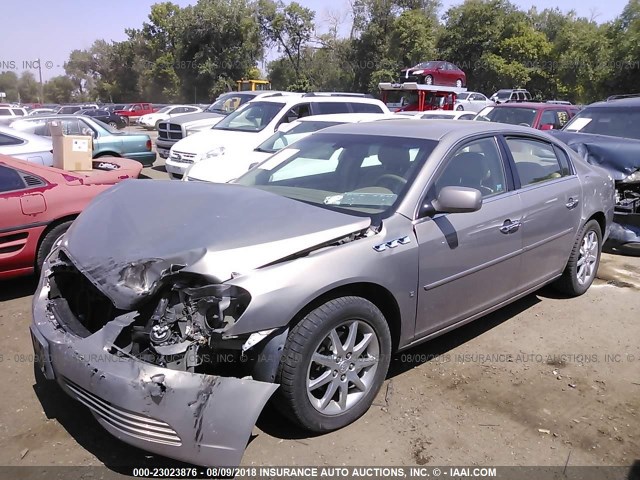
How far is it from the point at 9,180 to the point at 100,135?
20.7 ft

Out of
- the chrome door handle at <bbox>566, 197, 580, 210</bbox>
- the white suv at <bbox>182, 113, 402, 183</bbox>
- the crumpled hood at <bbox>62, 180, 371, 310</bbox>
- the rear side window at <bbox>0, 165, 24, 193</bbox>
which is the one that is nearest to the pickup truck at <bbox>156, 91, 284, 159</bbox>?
the white suv at <bbox>182, 113, 402, 183</bbox>

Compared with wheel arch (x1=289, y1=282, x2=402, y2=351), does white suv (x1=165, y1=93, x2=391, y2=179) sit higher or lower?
higher

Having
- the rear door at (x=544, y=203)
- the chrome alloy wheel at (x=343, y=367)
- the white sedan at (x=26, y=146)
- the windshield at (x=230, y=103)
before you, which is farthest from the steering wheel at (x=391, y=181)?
the windshield at (x=230, y=103)

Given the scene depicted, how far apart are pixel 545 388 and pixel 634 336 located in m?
1.35

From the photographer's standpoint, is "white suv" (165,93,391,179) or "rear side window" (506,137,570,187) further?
"white suv" (165,93,391,179)

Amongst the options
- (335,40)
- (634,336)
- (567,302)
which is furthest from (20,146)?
(335,40)

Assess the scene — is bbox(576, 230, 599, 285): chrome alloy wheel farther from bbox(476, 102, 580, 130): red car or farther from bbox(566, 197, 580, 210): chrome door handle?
bbox(476, 102, 580, 130): red car

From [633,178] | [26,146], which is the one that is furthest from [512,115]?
[26,146]

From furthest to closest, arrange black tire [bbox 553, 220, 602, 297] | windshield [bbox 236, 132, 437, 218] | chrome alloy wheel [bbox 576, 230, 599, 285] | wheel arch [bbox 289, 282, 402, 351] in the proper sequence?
chrome alloy wheel [bbox 576, 230, 599, 285] < black tire [bbox 553, 220, 602, 297] < windshield [bbox 236, 132, 437, 218] < wheel arch [bbox 289, 282, 402, 351]

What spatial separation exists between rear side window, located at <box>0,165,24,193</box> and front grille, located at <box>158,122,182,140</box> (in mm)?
8557

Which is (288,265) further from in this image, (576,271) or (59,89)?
(59,89)

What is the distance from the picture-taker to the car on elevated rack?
1073cm

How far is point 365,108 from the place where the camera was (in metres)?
11.1

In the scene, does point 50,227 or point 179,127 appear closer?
point 50,227
